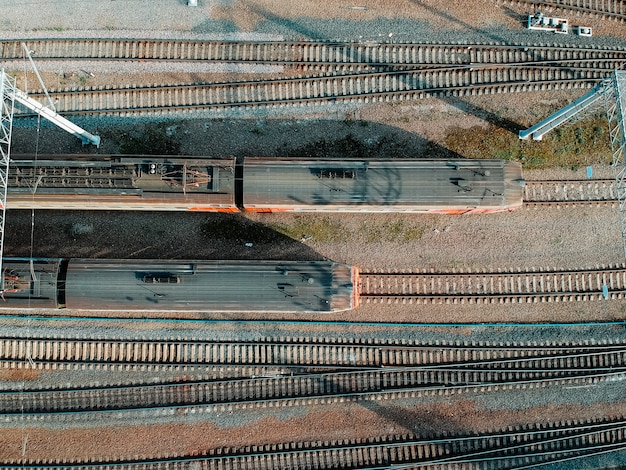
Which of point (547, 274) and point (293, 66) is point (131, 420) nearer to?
point (293, 66)

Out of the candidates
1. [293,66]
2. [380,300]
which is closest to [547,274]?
[380,300]

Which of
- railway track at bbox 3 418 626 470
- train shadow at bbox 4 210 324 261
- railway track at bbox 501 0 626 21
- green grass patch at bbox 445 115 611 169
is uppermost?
railway track at bbox 501 0 626 21

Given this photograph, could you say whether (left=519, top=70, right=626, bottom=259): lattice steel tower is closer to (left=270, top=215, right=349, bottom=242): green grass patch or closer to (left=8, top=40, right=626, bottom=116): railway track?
(left=8, top=40, right=626, bottom=116): railway track

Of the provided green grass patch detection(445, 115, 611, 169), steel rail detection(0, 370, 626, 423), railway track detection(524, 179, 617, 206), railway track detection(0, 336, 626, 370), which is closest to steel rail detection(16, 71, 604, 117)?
green grass patch detection(445, 115, 611, 169)

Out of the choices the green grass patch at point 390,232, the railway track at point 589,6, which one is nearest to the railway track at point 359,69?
the railway track at point 589,6

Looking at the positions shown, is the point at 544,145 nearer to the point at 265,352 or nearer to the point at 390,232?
the point at 390,232
